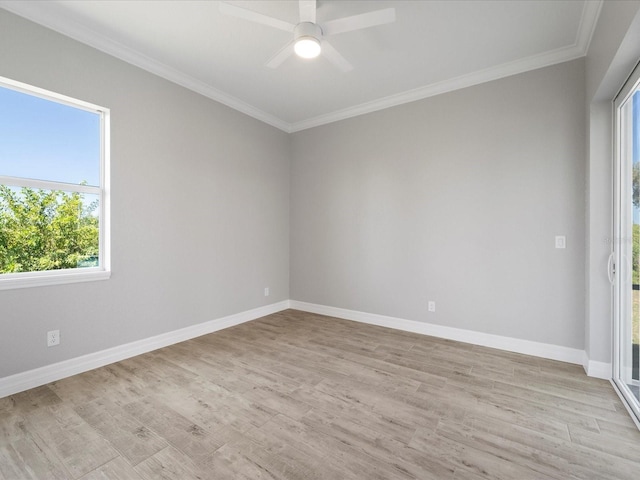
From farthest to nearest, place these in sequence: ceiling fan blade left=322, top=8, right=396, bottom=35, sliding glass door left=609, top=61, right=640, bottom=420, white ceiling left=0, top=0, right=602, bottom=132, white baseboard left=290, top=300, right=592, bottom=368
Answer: white baseboard left=290, top=300, right=592, bottom=368, white ceiling left=0, top=0, right=602, bottom=132, sliding glass door left=609, top=61, right=640, bottom=420, ceiling fan blade left=322, top=8, right=396, bottom=35

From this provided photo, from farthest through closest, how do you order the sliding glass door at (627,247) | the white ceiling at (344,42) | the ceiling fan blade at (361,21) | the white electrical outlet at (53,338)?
the white electrical outlet at (53,338), the white ceiling at (344,42), the sliding glass door at (627,247), the ceiling fan blade at (361,21)

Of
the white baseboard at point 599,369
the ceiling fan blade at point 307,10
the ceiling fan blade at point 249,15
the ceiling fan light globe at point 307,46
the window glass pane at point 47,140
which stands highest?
the ceiling fan blade at point 307,10

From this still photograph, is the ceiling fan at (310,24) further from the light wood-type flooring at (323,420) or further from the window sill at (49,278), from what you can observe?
the light wood-type flooring at (323,420)

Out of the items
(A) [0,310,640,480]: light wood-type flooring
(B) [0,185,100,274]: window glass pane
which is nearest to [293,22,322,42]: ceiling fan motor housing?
(B) [0,185,100,274]: window glass pane

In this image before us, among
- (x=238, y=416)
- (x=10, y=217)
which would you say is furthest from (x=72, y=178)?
(x=238, y=416)

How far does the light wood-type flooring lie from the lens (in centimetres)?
151

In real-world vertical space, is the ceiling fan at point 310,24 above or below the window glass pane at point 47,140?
above

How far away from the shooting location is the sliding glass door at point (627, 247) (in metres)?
1.96

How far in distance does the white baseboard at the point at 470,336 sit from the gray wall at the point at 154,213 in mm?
1284

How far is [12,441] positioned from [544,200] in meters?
4.40

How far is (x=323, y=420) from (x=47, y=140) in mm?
3099

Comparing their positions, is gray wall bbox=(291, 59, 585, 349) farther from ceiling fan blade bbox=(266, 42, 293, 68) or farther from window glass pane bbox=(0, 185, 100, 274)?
window glass pane bbox=(0, 185, 100, 274)

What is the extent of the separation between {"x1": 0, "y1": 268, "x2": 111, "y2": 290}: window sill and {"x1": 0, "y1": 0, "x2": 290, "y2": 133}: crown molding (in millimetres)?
1980

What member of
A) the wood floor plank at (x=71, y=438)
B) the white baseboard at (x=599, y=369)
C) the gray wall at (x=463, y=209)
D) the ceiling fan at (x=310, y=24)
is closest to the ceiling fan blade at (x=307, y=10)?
the ceiling fan at (x=310, y=24)
